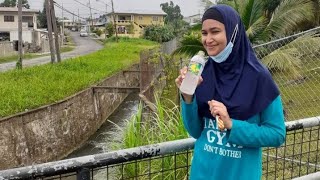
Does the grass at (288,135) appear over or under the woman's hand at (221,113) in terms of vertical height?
under

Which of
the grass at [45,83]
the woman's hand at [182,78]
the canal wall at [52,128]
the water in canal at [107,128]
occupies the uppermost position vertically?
the woman's hand at [182,78]

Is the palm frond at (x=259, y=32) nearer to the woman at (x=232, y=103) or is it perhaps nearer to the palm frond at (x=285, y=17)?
the palm frond at (x=285, y=17)

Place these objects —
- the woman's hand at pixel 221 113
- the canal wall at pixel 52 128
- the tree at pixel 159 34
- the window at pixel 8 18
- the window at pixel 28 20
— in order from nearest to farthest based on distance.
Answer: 1. the woman's hand at pixel 221 113
2. the canal wall at pixel 52 128
3. the window at pixel 8 18
4. the window at pixel 28 20
5. the tree at pixel 159 34

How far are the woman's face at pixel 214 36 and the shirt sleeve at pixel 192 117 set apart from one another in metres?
0.25

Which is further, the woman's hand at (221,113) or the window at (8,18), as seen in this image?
the window at (8,18)

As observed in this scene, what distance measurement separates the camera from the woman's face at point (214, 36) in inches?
74.7

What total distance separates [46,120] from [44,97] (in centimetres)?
143

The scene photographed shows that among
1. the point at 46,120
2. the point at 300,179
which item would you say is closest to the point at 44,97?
the point at 46,120

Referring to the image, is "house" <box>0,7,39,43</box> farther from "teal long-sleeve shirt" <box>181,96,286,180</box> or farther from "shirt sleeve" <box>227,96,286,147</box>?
"shirt sleeve" <box>227,96,286,147</box>

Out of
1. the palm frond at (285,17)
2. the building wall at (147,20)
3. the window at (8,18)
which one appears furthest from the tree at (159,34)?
the palm frond at (285,17)

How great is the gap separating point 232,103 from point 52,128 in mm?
11184

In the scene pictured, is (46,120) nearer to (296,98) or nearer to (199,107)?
(296,98)

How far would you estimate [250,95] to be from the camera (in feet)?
6.30

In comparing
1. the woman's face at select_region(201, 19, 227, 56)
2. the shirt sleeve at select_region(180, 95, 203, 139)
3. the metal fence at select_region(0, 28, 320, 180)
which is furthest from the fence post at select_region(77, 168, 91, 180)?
the woman's face at select_region(201, 19, 227, 56)
